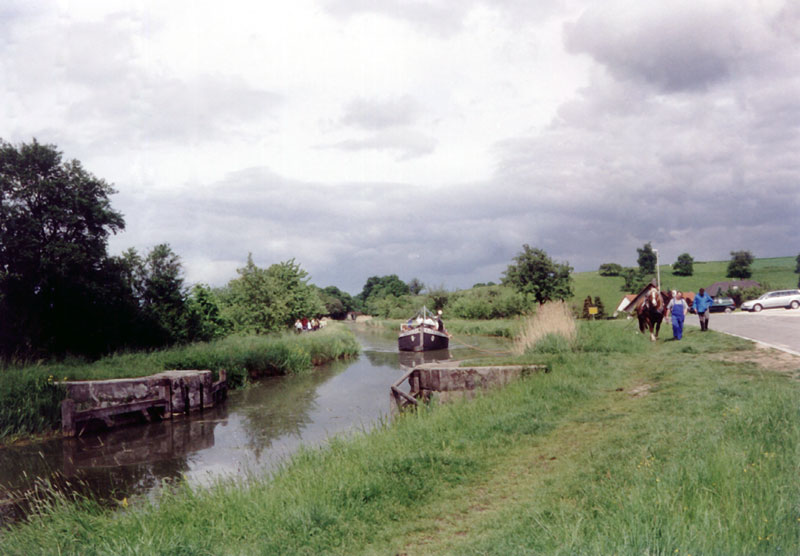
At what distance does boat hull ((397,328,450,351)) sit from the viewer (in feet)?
117

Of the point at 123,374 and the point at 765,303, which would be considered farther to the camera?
the point at 765,303

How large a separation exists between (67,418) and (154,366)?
16.6 feet

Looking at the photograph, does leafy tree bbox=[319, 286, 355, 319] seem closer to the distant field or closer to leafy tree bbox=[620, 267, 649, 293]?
the distant field

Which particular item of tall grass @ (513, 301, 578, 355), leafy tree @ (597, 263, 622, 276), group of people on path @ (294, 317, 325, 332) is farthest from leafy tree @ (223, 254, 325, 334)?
leafy tree @ (597, 263, 622, 276)

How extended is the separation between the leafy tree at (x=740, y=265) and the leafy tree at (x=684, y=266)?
262 inches

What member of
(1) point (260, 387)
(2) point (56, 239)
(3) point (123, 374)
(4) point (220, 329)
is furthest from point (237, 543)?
(4) point (220, 329)

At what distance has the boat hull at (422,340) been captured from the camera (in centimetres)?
3581

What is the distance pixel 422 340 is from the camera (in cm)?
3578

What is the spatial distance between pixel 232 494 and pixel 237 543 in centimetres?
151

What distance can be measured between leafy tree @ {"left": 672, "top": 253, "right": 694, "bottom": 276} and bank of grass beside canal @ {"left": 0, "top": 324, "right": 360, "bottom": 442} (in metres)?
64.6

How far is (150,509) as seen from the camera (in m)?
6.00

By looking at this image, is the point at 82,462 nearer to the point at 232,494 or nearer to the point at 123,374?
the point at 123,374

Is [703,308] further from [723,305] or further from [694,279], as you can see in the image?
[694,279]

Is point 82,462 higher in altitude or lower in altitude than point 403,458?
lower
